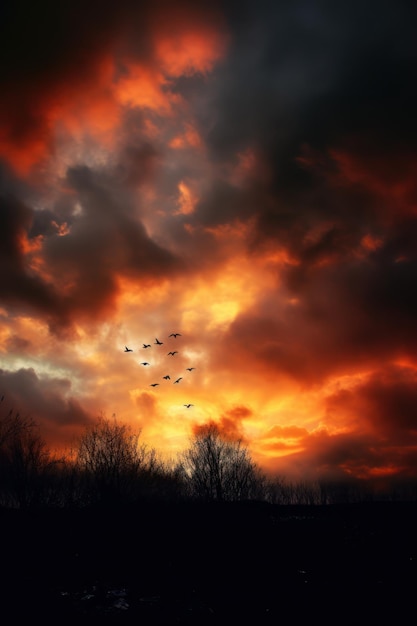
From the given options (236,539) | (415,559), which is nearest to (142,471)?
(236,539)

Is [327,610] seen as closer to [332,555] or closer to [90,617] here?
[90,617]

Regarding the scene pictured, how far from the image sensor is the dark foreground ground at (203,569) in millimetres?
11312

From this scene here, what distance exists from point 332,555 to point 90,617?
45.4 ft

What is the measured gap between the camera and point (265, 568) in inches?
688

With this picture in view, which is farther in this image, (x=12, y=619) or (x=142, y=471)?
(x=142, y=471)

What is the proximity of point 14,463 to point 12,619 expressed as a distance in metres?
34.2

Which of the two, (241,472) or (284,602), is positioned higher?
(241,472)

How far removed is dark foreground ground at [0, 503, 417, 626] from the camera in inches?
445

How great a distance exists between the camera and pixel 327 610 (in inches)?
468

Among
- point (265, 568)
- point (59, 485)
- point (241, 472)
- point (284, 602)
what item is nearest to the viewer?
point (284, 602)

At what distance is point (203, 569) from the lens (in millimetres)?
17266

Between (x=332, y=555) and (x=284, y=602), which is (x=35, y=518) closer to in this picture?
(x=332, y=555)

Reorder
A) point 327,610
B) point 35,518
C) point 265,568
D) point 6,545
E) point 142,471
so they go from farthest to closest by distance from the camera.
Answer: point 142,471
point 35,518
point 6,545
point 265,568
point 327,610

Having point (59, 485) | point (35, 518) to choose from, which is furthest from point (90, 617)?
point (59, 485)
